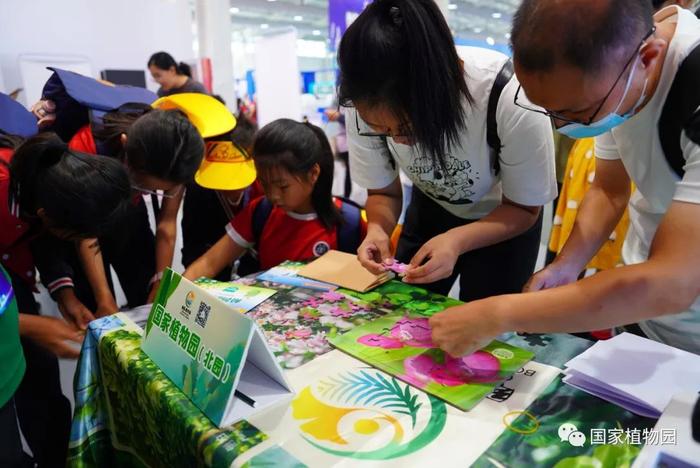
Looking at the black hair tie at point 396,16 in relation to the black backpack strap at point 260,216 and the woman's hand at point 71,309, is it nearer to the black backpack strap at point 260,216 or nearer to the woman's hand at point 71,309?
the black backpack strap at point 260,216

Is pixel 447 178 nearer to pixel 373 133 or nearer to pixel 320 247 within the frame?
pixel 373 133

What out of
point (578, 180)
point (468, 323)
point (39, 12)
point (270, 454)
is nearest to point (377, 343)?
point (468, 323)

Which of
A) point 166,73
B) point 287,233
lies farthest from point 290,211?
point 166,73

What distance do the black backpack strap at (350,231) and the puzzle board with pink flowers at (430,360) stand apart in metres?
0.59

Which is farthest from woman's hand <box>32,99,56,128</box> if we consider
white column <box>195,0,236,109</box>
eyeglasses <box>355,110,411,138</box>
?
white column <box>195,0,236,109</box>

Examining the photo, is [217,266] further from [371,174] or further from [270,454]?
[270,454]

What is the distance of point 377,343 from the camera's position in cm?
79

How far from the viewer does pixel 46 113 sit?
1.60 metres

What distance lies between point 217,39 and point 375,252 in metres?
4.60

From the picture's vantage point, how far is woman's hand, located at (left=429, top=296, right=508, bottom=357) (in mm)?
654

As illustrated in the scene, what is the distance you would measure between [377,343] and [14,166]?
0.81m

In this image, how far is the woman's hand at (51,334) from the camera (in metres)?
1.05

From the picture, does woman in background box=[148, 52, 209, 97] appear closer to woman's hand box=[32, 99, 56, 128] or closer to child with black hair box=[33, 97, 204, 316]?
woman's hand box=[32, 99, 56, 128]

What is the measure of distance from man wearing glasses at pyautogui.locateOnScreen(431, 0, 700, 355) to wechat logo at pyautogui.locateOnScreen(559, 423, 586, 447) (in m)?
0.12
